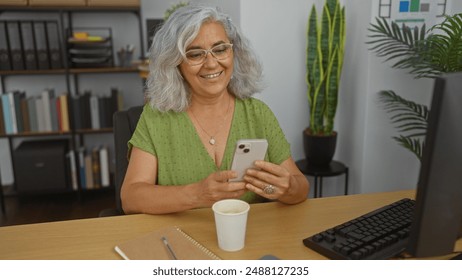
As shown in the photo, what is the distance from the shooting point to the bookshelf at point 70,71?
3.11 m

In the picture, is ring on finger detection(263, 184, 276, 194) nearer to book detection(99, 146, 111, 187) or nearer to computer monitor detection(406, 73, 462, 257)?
computer monitor detection(406, 73, 462, 257)

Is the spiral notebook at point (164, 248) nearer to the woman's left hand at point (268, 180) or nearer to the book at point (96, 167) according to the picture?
the woman's left hand at point (268, 180)

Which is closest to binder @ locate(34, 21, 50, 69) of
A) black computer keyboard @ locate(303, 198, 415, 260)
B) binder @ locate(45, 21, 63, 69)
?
binder @ locate(45, 21, 63, 69)

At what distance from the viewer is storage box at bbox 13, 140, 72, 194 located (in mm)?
3176

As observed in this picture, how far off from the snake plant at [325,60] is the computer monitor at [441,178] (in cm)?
165

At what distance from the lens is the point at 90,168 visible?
334 cm

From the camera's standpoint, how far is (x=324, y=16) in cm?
232

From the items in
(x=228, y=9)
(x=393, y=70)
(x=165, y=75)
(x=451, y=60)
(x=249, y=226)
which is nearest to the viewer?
(x=249, y=226)

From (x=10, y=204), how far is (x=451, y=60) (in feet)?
10.1

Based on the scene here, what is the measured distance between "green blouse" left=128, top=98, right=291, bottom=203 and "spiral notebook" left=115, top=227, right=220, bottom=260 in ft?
1.32

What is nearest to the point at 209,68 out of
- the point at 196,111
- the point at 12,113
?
the point at 196,111
